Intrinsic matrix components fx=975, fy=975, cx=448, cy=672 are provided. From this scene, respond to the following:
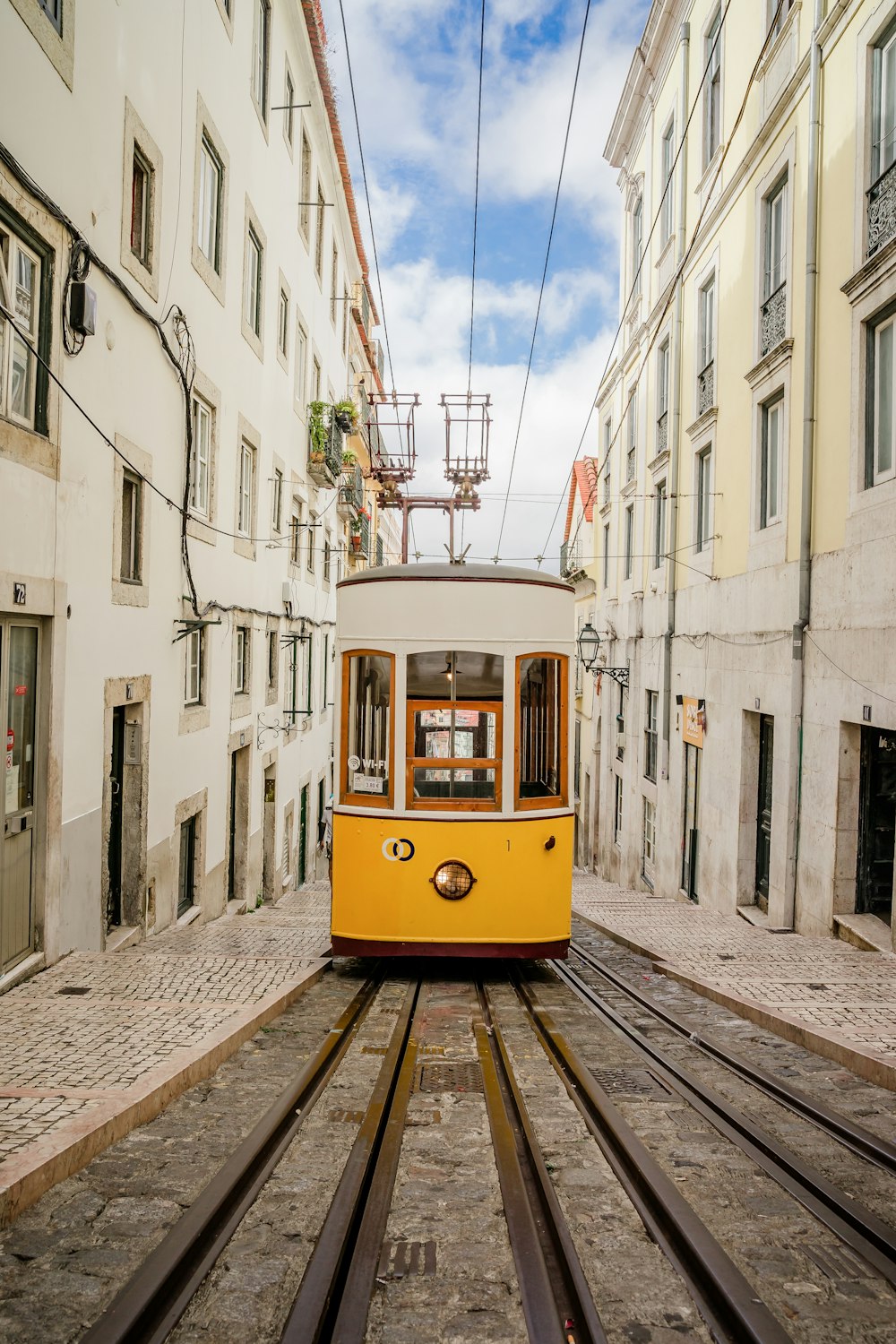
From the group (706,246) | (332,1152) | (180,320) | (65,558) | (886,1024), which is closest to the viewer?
(332,1152)

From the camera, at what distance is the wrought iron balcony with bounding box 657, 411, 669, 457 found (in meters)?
17.8

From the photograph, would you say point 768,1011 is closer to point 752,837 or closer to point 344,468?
point 752,837

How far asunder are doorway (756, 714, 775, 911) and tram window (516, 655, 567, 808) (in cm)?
472

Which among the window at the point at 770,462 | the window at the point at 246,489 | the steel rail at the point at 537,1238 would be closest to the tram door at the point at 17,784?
the steel rail at the point at 537,1238

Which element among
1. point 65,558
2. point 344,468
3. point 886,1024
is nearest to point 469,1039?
point 886,1024

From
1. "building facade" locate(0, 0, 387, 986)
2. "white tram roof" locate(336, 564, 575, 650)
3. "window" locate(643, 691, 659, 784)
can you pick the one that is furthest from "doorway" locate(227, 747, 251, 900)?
"window" locate(643, 691, 659, 784)

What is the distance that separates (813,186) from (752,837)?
7611 millimetres

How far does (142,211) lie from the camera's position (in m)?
9.38

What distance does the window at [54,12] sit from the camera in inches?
265

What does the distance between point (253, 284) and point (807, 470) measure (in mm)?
8669

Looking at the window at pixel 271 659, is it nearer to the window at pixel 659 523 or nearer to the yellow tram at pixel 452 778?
the window at pixel 659 523

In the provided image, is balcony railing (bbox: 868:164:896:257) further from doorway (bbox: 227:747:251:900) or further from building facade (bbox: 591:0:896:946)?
doorway (bbox: 227:747:251:900)

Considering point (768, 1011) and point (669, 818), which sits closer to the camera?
point (768, 1011)

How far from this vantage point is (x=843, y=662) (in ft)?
31.1
